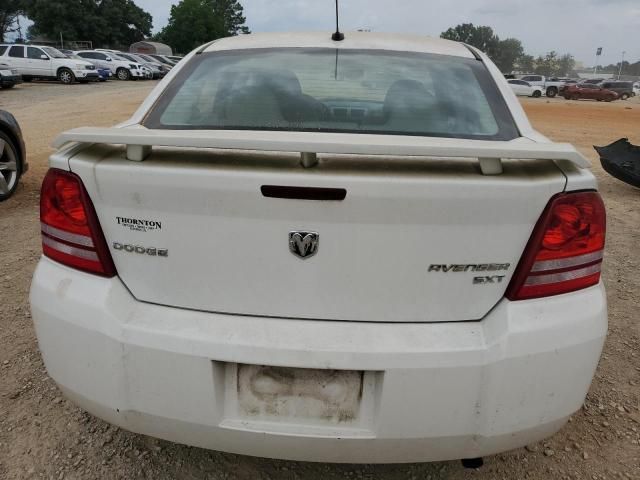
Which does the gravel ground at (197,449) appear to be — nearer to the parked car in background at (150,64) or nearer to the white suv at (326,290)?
the white suv at (326,290)

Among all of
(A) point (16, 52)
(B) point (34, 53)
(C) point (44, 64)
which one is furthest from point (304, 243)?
(A) point (16, 52)

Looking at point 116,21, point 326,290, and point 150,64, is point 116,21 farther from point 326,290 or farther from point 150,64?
point 326,290

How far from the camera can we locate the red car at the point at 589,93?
123 ft

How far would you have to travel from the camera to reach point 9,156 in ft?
16.8

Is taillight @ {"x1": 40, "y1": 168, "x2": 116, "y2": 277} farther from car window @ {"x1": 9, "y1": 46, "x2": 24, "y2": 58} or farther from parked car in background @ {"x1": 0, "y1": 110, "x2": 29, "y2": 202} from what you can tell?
car window @ {"x1": 9, "y1": 46, "x2": 24, "y2": 58}

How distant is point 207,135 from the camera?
4.97 ft

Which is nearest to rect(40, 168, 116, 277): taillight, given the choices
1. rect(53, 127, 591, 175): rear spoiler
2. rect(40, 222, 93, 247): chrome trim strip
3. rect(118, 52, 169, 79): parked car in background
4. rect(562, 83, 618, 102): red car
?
rect(40, 222, 93, 247): chrome trim strip

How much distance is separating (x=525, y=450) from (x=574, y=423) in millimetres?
342

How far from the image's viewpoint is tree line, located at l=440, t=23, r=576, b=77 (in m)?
115

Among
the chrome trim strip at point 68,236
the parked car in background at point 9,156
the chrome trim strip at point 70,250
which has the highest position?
the chrome trim strip at point 68,236

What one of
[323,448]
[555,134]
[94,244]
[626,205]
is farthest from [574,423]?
[555,134]

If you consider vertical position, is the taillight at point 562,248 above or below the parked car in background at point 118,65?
above

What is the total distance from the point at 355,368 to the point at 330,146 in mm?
607

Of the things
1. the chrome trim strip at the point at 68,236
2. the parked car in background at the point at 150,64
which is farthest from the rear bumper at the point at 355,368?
the parked car in background at the point at 150,64
